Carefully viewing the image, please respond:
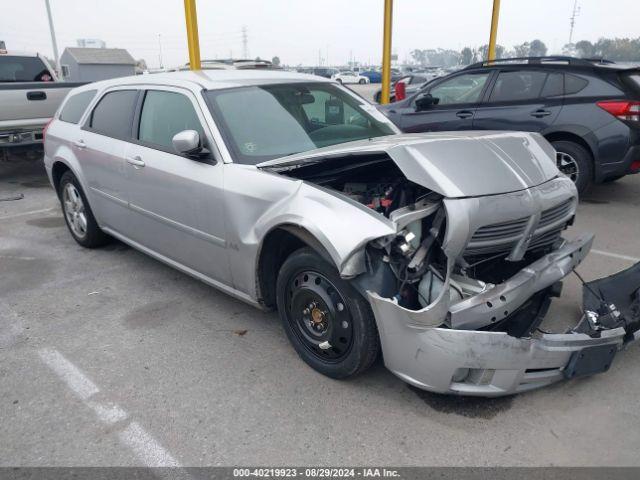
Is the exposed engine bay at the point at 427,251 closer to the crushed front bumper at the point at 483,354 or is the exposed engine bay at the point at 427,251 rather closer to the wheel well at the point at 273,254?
the crushed front bumper at the point at 483,354

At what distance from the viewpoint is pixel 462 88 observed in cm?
732

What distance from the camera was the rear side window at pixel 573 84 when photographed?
6312mm

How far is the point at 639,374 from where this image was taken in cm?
301

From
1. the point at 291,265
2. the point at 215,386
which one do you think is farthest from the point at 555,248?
the point at 215,386

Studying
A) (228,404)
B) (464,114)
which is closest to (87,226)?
(228,404)

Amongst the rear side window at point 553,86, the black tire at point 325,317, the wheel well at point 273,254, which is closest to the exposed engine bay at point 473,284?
the black tire at point 325,317

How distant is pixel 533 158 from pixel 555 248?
594mm

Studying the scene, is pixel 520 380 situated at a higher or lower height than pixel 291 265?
lower

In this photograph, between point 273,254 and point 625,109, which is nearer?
point 273,254

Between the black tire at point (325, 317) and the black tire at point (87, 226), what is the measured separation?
284cm

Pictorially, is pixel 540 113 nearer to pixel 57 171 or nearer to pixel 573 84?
pixel 573 84

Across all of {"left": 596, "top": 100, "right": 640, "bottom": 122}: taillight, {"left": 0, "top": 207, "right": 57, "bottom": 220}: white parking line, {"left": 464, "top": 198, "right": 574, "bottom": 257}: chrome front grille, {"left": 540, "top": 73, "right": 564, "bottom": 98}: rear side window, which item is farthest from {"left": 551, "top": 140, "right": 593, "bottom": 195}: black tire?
{"left": 0, "top": 207, "right": 57, "bottom": 220}: white parking line

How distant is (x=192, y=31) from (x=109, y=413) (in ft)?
21.9

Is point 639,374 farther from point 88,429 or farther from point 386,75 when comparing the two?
point 386,75
